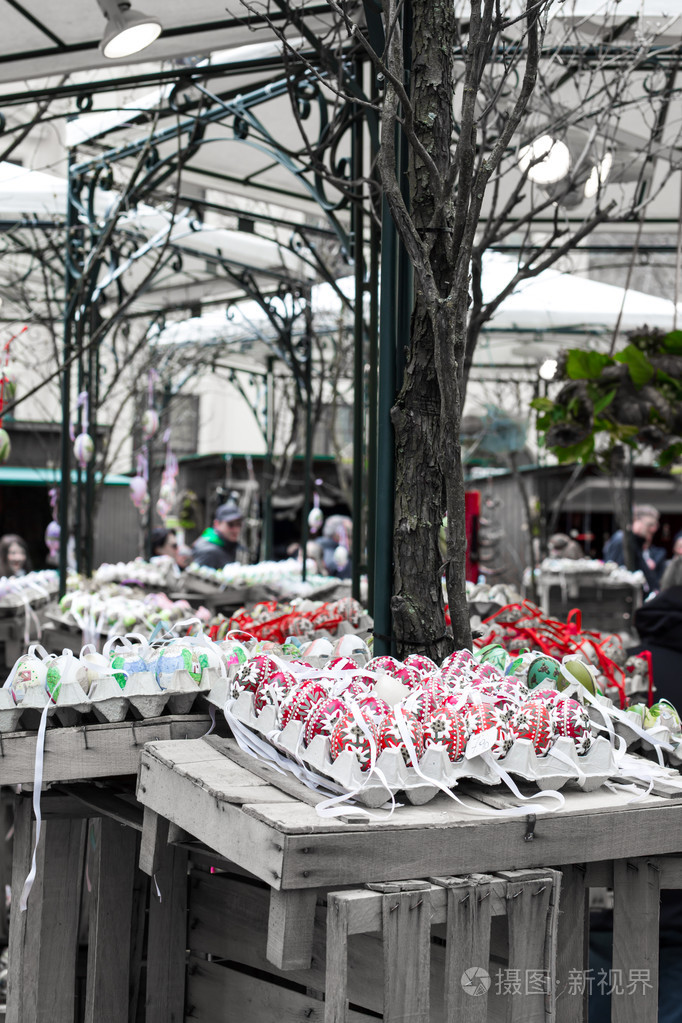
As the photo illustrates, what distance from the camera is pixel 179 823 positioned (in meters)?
1.78

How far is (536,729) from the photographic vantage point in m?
1.75

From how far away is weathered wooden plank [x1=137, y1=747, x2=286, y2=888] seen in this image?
1483mm

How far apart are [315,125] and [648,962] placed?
4.55m

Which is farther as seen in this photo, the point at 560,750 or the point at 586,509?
the point at 586,509

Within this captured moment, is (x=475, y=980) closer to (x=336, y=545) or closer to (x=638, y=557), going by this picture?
(x=638, y=557)

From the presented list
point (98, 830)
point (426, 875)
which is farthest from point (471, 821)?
point (98, 830)

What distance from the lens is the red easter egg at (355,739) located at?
64.6 inches

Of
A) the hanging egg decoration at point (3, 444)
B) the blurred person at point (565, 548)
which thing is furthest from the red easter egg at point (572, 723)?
the blurred person at point (565, 548)

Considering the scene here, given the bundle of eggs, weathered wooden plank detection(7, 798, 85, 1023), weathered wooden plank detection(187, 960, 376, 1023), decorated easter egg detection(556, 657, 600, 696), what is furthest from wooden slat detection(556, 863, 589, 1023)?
weathered wooden plank detection(7, 798, 85, 1023)

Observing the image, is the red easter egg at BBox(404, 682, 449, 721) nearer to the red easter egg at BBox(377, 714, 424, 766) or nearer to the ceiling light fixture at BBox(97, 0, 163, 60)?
the red easter egg at BBox(377, 714, 424, 766)

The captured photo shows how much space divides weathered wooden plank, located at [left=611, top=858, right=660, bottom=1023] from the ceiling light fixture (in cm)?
297

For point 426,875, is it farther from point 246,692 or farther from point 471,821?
point 246,692

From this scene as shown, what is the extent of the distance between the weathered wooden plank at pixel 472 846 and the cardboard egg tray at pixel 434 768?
0.32ft

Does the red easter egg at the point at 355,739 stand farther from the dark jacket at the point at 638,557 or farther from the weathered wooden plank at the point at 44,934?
the dark jacket at the point at 638,557
